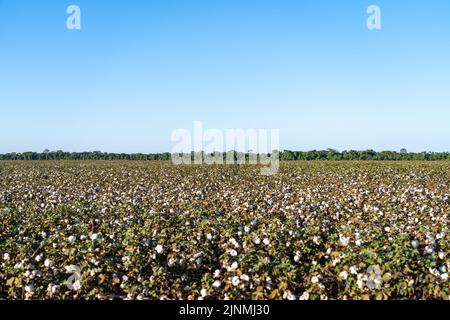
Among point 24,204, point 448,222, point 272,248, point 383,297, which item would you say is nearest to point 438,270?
point 383,297

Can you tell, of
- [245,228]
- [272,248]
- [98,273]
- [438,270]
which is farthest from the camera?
[245,228]

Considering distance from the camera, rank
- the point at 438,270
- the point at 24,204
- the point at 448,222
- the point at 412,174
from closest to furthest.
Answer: the point at 438,270 → the point at 448,222 → the point at 24,204 → the point at 412,174

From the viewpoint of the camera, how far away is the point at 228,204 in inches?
481

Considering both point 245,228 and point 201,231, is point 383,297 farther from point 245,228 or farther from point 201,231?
point 201,231

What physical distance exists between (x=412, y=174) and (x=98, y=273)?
18.4 metres

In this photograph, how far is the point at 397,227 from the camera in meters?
8.62

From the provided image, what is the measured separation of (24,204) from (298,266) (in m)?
9.38

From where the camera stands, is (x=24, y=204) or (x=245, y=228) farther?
(x=24, y=204)

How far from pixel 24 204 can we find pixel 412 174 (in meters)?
16.9

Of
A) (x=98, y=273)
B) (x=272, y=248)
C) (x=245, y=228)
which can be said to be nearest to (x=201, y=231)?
(x=245, y=228)
